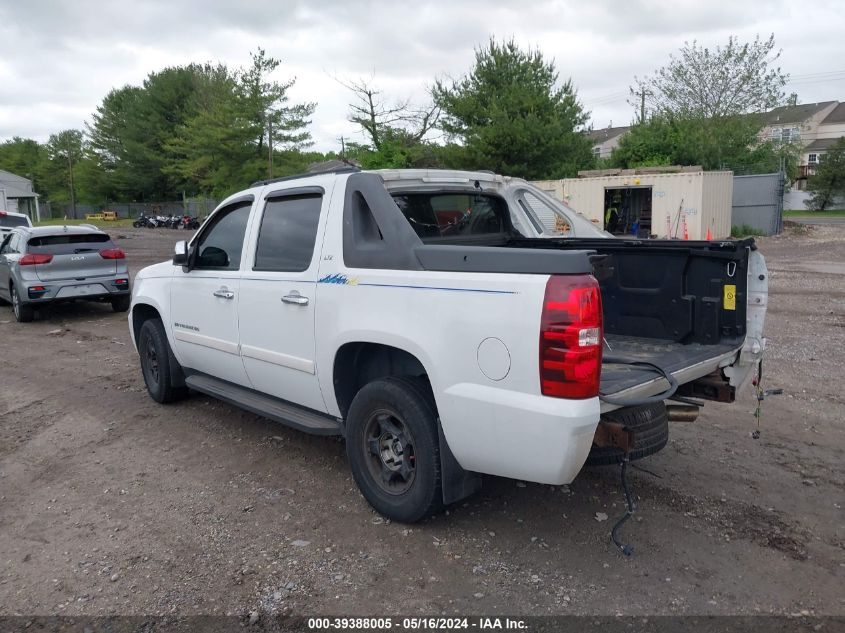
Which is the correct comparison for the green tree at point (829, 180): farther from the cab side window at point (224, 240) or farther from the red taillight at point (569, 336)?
the red taillight at point (569, 336)

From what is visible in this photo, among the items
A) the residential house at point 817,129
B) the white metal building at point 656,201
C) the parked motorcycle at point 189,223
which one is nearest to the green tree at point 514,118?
the white metal building at point 656,201

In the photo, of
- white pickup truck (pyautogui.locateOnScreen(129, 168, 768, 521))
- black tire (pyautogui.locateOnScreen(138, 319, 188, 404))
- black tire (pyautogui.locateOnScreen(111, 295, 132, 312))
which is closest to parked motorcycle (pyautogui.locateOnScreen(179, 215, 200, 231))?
black tire (pyautogui.locateOnScreen(111, 295, 132, 312))

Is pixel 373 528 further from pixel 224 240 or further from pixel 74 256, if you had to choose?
pixel 74 256

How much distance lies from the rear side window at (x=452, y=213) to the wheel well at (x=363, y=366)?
3.23 ft

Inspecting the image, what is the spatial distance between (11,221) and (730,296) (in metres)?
19.5

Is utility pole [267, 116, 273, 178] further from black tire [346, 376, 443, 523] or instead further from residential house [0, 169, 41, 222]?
residential house [0, 169, 41, 222]

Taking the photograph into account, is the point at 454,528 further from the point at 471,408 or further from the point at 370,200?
the point at 370,200

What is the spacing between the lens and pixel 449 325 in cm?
342

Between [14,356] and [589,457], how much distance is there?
8.52 meters

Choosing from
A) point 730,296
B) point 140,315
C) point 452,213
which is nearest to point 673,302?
point 730,296

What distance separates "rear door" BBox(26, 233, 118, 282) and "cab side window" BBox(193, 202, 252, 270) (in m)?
7.29

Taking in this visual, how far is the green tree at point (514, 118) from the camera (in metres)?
31.6

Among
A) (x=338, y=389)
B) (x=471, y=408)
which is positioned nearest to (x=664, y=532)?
(x=471, y=408)

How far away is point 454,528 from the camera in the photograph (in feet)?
13.0
